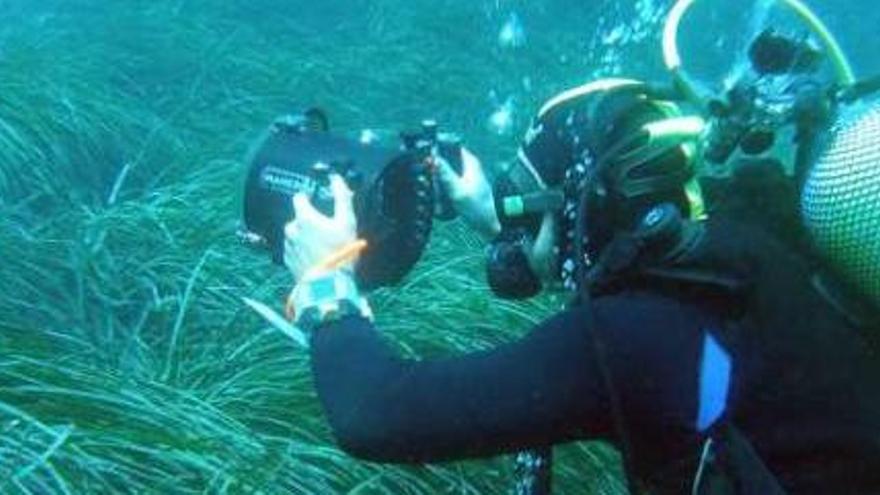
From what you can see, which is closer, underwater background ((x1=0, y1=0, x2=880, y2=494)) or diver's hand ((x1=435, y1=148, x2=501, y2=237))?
diver's hand ((x1=435, y1=148, x2=501, y2=237))

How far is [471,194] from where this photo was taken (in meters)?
2.68

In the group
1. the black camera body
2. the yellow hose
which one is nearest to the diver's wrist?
the black camera body

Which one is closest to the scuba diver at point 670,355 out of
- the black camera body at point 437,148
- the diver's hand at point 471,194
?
the black camera body at point 437,148

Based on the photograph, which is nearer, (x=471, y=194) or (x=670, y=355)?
(x=670, y=355)

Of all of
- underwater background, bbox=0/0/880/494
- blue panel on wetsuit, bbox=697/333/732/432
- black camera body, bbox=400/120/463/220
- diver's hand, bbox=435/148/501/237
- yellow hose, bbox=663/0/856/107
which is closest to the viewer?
blue panel on wetsuit, bbox=697/333/732/432

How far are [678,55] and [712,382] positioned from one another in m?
0.69

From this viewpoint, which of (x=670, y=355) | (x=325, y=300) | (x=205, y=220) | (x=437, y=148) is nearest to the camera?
(x=670, y=355)

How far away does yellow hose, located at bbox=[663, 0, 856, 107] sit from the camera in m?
2.01

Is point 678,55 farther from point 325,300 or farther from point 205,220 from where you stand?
point 205,220

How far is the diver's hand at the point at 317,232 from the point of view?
7.06 ft

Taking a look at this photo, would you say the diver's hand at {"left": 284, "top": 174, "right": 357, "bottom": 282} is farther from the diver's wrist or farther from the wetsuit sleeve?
the wetsuit sleeve

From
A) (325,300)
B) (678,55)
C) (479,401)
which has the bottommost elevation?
(479,401)

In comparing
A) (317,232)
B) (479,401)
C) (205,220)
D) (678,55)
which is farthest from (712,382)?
(205,220)

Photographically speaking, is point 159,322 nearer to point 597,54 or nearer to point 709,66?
point 597,54
